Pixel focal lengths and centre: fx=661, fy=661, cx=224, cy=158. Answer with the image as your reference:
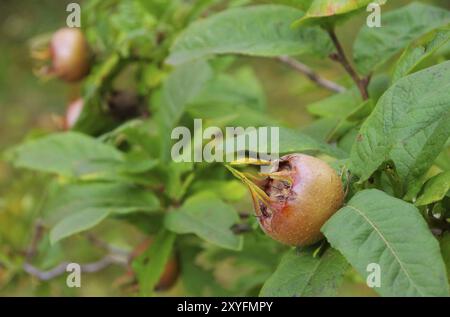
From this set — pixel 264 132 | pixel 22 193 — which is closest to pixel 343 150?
pixel 264 132

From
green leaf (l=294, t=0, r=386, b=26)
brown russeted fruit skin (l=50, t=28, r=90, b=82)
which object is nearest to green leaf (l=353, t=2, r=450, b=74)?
green leaf (l=294, t=0, r=386, b=26)

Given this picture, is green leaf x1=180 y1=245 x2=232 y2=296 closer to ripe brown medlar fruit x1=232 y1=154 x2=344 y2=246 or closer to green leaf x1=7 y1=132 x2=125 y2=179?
green leaf x1=7 y1=132 x2=125 y2=179

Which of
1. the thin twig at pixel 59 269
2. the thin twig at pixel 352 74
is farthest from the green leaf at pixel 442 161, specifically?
the thin twig at pixel 59 269

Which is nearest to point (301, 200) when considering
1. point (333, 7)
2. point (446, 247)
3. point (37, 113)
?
point (446, 247)

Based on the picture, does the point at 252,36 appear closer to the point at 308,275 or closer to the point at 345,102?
the point at 345,102

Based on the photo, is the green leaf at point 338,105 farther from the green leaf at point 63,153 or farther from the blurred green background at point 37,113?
the green leaf at point 63,153

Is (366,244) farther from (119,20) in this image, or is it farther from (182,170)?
(119,20)
